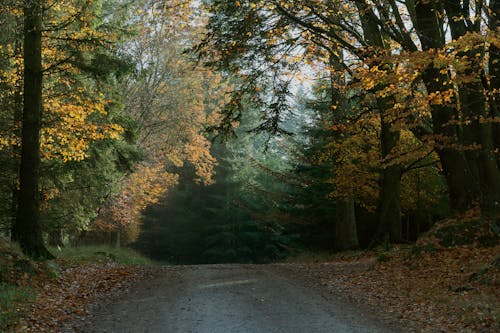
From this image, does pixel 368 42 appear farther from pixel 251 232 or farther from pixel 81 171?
pixel 251 232

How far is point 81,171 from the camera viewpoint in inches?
723

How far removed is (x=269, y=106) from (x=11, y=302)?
373 inches

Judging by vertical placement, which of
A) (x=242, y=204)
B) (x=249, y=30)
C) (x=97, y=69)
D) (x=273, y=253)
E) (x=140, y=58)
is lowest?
(x=273, y=253)

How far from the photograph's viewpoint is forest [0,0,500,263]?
12984mm

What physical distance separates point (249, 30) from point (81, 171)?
8303mm

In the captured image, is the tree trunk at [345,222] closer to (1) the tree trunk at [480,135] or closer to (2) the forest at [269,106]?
(2) the forest at [269,106]

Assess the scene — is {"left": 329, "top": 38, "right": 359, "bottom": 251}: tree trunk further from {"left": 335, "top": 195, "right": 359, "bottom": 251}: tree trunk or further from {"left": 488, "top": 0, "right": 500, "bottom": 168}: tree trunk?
{"left": 488, "top": 0, "right": 500, "bottom": 168}: tree trunk

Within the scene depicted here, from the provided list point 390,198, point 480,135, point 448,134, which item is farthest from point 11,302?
point 390,198

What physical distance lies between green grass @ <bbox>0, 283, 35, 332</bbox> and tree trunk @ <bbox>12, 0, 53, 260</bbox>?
3624 mm

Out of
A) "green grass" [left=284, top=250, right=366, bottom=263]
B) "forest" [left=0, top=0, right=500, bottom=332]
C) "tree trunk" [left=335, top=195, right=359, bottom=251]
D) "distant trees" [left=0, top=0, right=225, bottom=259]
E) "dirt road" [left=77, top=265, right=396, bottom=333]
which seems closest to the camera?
"dirt road" [left=77, top=265, right=396, bottom=333]

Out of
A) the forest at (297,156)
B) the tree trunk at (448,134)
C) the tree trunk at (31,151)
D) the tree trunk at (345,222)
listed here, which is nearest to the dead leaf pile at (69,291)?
the forest at (297,156)

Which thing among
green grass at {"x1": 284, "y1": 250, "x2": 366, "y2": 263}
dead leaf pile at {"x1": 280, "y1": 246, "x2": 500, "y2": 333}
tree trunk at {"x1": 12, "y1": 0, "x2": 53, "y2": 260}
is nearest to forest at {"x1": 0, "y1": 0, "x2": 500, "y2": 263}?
tree trunk at {"x1": 12, "y1": 0, "x2": 53, "y2": 260}

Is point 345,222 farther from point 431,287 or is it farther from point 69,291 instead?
point 69,291

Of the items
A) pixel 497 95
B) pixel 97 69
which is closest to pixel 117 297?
pixel 97 69
